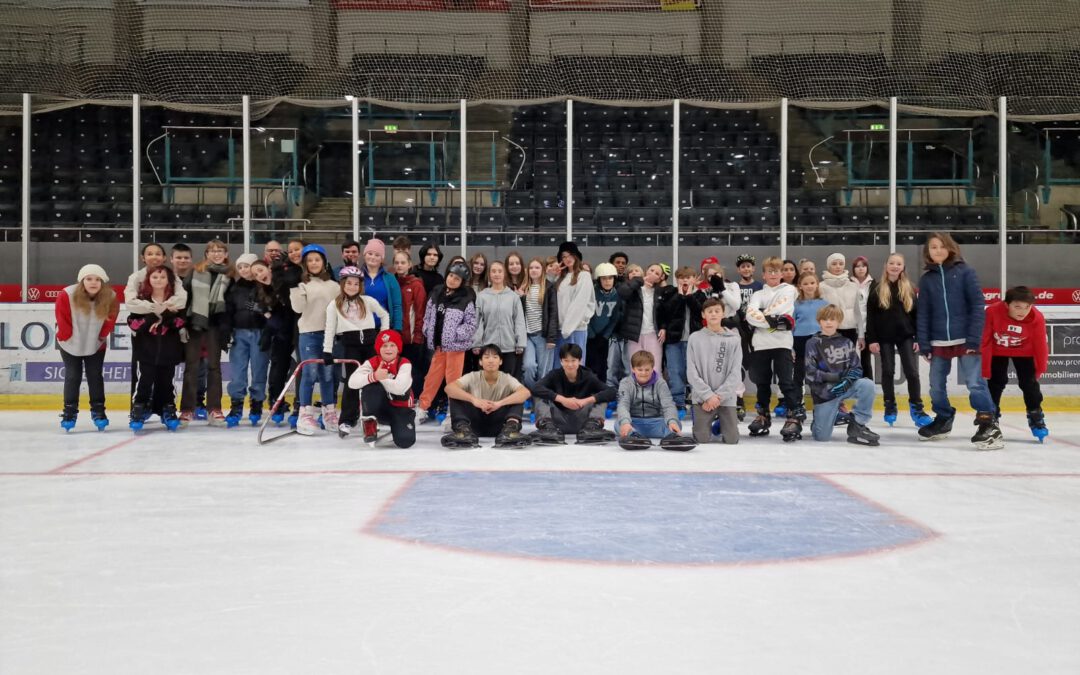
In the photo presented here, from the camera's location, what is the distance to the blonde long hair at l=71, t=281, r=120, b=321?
21.5ft

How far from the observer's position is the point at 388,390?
19.7ft

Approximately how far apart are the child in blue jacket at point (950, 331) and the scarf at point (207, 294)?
5093 mm

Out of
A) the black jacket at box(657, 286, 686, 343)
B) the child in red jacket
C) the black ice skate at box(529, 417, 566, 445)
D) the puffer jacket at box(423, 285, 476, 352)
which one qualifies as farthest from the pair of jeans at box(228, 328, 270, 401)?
the child in red jacket

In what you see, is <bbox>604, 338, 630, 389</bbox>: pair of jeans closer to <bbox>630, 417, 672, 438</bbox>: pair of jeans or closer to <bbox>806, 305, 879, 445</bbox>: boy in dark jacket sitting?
<bbox>630, 417, 672, 438</bbox>: pair of jeans

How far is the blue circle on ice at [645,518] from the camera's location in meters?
3.29

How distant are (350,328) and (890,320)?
3.92m

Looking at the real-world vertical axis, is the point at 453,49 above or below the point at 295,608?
above

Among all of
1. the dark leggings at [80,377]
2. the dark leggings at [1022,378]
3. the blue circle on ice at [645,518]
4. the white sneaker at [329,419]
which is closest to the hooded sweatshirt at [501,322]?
the white sneaker at [329,419]

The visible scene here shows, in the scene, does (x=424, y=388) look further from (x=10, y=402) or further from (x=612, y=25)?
(x=612, y=25)

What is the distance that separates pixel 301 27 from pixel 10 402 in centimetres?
554

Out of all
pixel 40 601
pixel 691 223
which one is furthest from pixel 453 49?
pixel 40 601

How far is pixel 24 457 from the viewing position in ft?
18.0

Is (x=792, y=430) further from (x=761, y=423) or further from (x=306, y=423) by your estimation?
(x=306, y=423)

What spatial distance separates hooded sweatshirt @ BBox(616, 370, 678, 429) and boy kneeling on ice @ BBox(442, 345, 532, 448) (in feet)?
2.14
